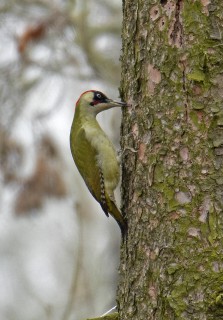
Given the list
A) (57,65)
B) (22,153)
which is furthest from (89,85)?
(22,153)

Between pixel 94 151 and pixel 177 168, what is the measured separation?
5.15 feet

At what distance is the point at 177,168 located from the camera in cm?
446

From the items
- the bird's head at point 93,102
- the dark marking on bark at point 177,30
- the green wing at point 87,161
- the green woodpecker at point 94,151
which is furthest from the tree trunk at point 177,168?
the bird's head at point 93,102

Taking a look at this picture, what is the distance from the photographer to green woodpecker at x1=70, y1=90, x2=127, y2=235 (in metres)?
5.80

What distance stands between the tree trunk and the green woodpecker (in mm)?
976

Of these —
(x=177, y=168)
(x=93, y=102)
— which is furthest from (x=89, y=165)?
Result: (x=177, y=168)

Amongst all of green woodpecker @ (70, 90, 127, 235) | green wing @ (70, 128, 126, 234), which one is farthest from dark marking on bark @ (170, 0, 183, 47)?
green wing @ (70, 128, 126, 234)

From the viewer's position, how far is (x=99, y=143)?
599cm

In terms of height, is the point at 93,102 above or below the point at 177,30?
below

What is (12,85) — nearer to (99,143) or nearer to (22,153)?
(22,153)

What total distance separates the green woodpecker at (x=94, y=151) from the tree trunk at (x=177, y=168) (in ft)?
3.20

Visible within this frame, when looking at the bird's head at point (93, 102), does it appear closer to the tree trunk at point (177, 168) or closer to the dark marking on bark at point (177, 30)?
the tree trunk at point (177, 168)

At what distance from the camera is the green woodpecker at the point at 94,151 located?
5805 millimetres

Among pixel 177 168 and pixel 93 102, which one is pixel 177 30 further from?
pixel 93 102
